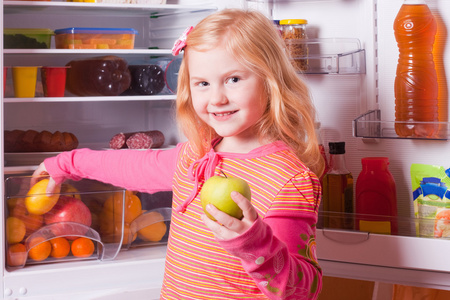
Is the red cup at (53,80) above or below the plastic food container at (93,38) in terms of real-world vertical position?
below

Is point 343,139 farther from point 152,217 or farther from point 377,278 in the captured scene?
point 152,217

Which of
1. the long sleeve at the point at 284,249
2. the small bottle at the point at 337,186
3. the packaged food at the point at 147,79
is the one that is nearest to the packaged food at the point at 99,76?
the packaged food at the point at 147,79

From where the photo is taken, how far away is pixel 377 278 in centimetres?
154

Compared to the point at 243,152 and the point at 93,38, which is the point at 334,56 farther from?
the point at 93,38

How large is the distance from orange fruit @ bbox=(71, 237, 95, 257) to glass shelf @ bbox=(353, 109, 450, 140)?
88cm

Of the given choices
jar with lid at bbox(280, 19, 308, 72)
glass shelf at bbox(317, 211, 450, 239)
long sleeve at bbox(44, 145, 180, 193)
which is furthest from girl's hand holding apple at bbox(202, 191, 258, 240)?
jar with lid at bbox(280, 19, 308, 72)

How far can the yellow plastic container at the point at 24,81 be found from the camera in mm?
1699

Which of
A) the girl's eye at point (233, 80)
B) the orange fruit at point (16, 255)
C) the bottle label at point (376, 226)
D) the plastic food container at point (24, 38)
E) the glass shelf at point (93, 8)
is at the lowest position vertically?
the orange fruit at point (16, 255)

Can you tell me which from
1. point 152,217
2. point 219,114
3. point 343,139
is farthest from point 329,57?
point 152,217

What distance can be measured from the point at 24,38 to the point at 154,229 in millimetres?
735

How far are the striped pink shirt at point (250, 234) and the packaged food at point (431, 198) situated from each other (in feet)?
1.82

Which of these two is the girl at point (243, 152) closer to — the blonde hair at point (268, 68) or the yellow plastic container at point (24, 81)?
the blonde hair at point (268, 68)

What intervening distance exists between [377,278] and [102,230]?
848mm

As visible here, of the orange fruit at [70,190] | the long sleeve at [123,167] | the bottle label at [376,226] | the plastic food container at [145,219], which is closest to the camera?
the long sleeve at [123,167]
